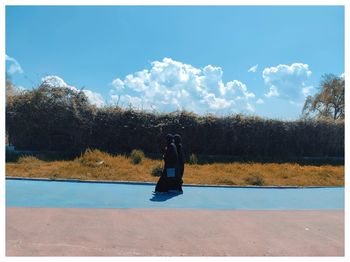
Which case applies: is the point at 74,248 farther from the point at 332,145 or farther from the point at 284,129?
the point at 332,145

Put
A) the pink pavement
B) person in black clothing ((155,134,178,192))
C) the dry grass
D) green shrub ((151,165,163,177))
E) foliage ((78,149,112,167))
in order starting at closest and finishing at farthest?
the pink pavement < person in black clothing ((155,134,178,192)) < the dry grass < green shrub ((151,165,163,177)) < foliage ((78,149,112,167))

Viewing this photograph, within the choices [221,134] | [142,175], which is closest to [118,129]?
[221,134]

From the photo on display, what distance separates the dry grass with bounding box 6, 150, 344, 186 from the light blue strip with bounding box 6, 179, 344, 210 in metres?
0.98

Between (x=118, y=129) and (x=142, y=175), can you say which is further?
(x=118, y=129)

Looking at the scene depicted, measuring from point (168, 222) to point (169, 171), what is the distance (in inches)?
123

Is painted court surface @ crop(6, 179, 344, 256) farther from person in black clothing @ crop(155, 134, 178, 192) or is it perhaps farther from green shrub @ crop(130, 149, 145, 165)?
green shrub @ crop(130, 149, 145, 165)

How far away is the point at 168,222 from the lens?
6.74 m

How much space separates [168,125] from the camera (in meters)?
18.8

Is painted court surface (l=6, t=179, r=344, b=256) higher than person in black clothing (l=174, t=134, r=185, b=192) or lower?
lower

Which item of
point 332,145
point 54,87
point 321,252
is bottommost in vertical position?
point 321,252

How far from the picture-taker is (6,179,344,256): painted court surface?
5.30 m

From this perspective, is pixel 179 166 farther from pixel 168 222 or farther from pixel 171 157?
pixel 168 222

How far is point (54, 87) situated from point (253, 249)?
15755mm

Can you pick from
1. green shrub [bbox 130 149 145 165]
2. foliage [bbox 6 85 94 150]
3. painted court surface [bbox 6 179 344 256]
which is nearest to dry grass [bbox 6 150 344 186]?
green shrub [bbox 130 149 145 165]
